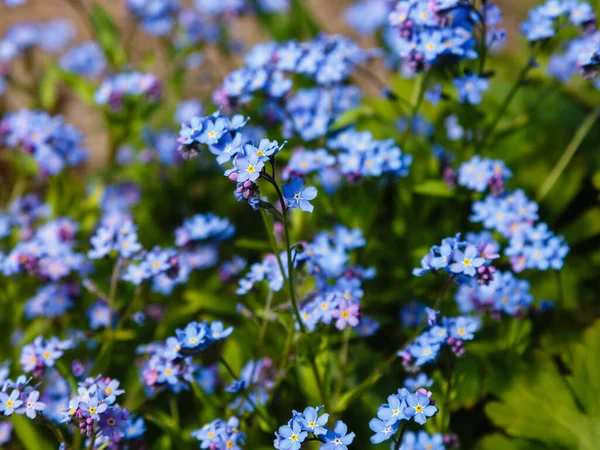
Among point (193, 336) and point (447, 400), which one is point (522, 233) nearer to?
point (447, 400)

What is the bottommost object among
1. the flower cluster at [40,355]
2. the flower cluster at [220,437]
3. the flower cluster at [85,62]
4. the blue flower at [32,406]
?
the flower cluster at [220,437]

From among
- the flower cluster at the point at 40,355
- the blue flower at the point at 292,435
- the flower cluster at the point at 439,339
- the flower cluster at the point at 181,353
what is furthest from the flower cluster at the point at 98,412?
the flower cluster at the point at 439,339

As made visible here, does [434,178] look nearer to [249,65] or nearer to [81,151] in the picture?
[249,65]

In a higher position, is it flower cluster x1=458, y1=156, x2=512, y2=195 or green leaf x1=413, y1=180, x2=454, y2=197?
green leaf x1=413, y1=180, x2=454, y2=197

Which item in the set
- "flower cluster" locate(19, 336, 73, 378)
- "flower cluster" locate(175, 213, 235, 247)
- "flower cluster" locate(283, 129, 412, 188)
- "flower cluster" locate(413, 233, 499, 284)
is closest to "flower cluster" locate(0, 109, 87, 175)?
"flower cluster" locate(175, 213, 235, 247)

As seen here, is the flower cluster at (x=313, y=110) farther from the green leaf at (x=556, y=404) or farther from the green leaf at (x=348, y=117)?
the green leaf at (x=556, y=404)

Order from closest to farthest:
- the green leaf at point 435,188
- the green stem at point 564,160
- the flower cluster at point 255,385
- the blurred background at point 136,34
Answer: the flower cluster at point 255,385
the green leaf at point 435,188
the green stem at point 564,160
the blurred background at point 136,34

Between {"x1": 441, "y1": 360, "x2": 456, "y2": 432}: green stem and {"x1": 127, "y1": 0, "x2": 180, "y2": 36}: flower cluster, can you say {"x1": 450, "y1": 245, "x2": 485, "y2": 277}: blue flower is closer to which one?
{"x1": 441, "y1": 360, "x2": 456, "y2": 432}: green stem
